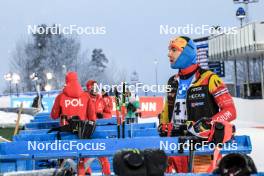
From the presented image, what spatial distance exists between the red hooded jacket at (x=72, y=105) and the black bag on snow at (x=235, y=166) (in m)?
6.36

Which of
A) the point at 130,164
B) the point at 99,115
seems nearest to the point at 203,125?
the point at 130,164

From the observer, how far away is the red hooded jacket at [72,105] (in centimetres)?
940

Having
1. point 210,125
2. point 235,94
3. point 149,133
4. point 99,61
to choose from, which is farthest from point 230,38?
point 99,61

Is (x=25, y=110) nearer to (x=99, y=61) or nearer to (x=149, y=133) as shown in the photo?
(x=149, y=133)

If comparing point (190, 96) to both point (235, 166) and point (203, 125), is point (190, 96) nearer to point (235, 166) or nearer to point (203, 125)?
point (203, 125)

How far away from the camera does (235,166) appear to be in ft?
9.90

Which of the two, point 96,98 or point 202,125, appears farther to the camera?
point 96,98

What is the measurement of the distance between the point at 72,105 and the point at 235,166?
6504 millimetres

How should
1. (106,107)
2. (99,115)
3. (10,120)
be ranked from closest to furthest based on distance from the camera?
(99,115)
(106,107)
(10,120)

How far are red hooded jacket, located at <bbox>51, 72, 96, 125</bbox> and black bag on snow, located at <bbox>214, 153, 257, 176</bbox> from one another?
636cm

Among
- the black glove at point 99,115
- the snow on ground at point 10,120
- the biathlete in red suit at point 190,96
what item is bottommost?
the snow on ground at point 10,120

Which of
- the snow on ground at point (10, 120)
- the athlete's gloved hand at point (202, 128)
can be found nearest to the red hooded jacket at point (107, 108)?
the snow on ground at point (10, 120)

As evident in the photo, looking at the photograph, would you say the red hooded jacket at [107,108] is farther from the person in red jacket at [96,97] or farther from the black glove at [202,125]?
the black glove at [202,125]

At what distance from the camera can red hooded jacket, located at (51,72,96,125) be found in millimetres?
9398
